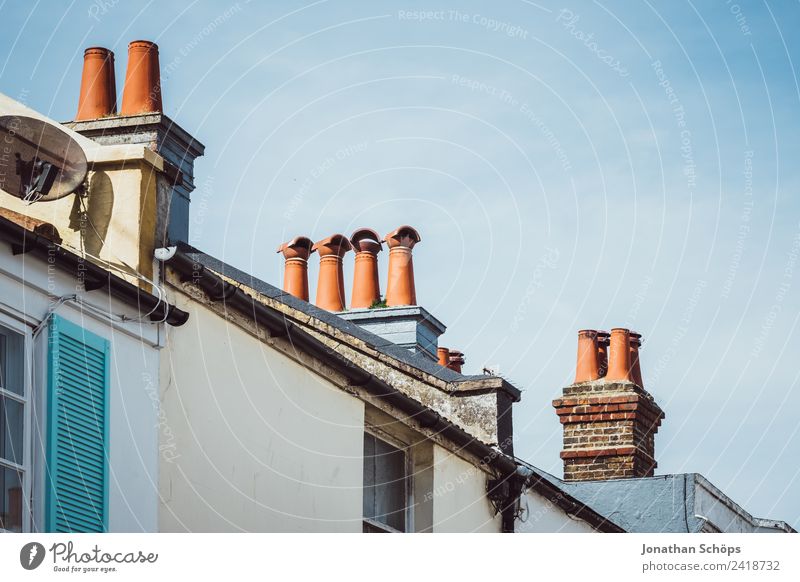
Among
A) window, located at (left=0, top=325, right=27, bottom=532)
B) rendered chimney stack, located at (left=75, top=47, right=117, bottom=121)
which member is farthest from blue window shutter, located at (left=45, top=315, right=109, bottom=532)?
rendered chimney stack, located at (left=75, top=47, right=117, bottom=121)

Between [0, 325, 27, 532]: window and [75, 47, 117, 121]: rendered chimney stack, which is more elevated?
[75, 47, 117, 121]: rendered chimney stack

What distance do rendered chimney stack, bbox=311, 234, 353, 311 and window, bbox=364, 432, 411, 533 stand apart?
6.10 metres

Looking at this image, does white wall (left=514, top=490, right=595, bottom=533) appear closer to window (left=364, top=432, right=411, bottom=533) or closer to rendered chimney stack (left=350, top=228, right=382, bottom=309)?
window (left=364, top=432, right=411, bottom=533)

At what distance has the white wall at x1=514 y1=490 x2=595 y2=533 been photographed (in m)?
15.6

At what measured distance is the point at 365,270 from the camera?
1984 centimetres

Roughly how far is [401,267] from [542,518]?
454 centimetres

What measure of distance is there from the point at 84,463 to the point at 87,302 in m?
1.03

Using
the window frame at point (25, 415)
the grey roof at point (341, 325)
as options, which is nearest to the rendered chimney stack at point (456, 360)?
the grey roof at point (341, 325)

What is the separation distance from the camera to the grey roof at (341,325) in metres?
16.3

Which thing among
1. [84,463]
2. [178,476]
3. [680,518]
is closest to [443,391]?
[680,518]

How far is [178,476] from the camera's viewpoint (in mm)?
10727

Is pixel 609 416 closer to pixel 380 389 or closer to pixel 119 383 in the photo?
pixel 380 389

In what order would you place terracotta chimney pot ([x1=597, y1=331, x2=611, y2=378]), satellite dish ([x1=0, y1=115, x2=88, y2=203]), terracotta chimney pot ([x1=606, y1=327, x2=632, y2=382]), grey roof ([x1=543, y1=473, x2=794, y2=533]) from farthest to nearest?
terracotta chimney pot ([x1=597, y1=331, x2=611, y2=378]) → terracotta chimney pot ([x1=606, y1=327, x2=632, y2=382]) → grey roof ([x1=543, y1=473, x2=794, y2=533]) → satellite dish ([x1=0, y1=115, x2=88, y2=203])

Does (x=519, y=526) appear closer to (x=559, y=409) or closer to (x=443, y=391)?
(x=443, y=391)
